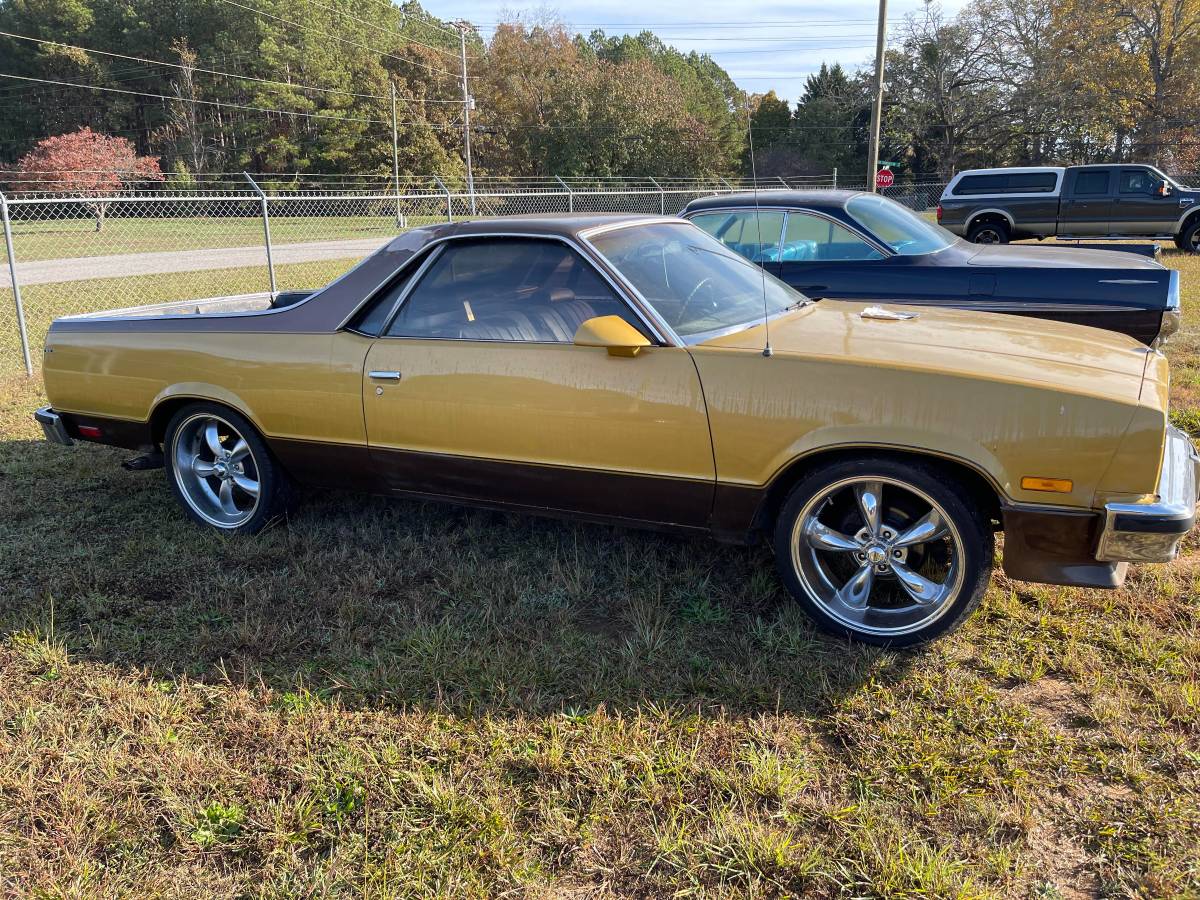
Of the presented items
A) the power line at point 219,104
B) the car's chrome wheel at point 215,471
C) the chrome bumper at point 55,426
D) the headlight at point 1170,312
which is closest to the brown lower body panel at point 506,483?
the car's chrome wheel at point 215,471

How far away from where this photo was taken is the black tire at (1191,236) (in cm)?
1625

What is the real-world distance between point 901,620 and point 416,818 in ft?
5.94

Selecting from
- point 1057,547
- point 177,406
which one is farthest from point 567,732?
point 177,406

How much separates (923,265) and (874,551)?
372 centimetres

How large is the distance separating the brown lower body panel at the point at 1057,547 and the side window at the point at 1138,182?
16.7 metres

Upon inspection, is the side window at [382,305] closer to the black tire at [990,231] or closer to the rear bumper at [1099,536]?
the rear bumper at [1099,536]

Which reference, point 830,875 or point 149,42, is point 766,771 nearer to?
point 830,875

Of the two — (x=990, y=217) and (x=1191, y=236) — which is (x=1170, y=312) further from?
(x=1191, y=236)

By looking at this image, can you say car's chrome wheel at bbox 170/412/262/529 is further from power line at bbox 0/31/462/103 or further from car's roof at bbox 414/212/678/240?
power line at bbox 0/31/462/103

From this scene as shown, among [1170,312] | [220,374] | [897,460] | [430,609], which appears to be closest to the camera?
[897,460]

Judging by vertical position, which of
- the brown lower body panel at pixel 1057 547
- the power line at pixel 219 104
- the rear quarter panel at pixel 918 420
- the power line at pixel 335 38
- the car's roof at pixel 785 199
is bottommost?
the brown lower body panel at pixel 1057 547

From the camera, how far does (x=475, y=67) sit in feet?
197

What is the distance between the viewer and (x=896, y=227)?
6.58 meters

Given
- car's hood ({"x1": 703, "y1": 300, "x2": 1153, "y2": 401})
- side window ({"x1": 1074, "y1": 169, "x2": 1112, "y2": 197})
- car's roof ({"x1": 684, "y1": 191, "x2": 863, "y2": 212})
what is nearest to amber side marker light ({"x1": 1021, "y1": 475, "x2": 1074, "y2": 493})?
car's hood ({"x1": 703, "y1": 300, "x2": 1153, "y2": 401})
